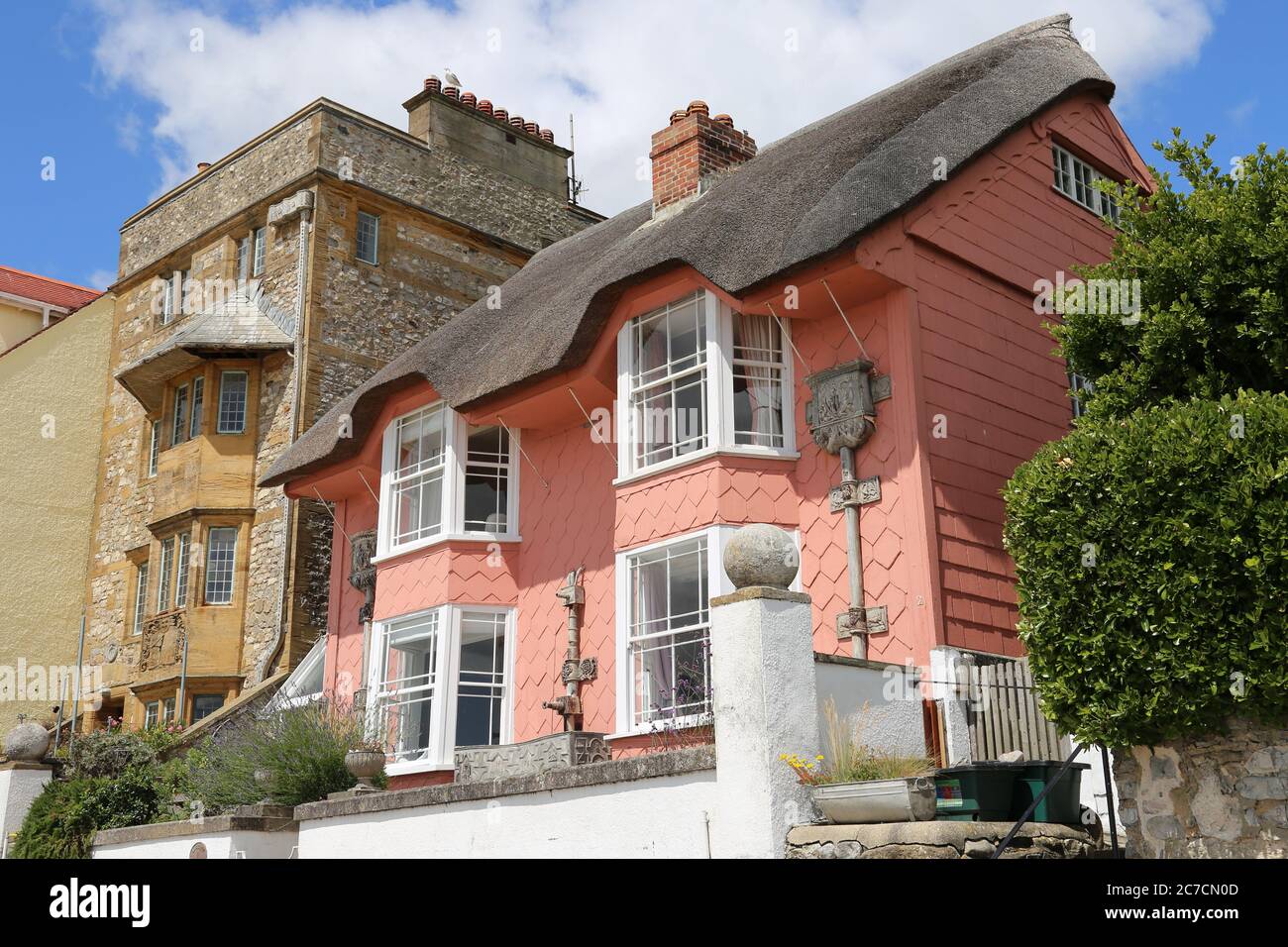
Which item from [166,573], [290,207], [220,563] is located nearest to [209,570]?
[220,563]

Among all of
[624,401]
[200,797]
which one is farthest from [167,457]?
[624,401]

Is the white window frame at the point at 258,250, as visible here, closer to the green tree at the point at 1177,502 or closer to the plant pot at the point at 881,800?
the green tree at the point at 1177,502

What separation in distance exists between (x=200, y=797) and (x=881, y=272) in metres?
9.02

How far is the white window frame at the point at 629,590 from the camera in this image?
40.7ft

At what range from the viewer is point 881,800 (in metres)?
7.65

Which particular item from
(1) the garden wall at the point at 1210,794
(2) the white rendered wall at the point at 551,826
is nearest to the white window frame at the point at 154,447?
(2) the white rendered wall at the point at 551,826

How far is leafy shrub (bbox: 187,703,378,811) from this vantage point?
1280 centimetres

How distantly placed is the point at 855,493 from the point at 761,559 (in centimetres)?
403

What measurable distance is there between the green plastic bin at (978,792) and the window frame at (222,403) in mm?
16771

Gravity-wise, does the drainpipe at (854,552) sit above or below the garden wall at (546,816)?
above

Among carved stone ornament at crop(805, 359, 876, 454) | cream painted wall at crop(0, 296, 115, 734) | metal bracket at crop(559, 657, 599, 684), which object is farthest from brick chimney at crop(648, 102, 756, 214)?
cream painted wall at crop(0, 296, 115, 734)

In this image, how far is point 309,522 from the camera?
Answer: 2102 centimetres
